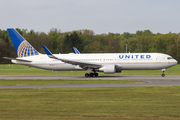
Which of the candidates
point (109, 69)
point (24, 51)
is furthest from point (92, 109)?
point (24, 51)

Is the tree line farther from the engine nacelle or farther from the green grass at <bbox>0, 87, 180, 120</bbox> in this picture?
the green grass at <bbox>0, 87, 180, 120</bbox>

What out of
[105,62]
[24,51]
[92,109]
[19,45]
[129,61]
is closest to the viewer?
[92,109]

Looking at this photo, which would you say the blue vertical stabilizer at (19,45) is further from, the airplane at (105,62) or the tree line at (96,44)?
the tree line at (96,44)

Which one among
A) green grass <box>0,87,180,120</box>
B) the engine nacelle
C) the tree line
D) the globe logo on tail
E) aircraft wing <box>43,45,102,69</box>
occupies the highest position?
the tree line

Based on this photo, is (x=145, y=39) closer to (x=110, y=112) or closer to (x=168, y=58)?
(x=168, y=58)

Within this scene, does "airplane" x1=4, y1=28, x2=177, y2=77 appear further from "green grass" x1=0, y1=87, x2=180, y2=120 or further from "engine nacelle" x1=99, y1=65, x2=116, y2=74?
"green grass" x1=0, y1=87, x2=180, y2=120

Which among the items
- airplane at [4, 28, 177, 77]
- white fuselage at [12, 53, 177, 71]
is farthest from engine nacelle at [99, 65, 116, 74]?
white fuselage at [12, 53, 177, 71]

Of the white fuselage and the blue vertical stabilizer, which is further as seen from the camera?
the blue vertical stabilizer

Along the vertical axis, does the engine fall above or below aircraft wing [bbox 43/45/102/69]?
below

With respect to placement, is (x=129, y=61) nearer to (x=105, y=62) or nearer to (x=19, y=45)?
(x=105, y=62)

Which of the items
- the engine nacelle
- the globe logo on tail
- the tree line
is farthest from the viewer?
the tree line

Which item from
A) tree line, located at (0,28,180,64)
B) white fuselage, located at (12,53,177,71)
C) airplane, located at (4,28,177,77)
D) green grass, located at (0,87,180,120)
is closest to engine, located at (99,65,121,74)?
airplane, located at (4,28,177,77)

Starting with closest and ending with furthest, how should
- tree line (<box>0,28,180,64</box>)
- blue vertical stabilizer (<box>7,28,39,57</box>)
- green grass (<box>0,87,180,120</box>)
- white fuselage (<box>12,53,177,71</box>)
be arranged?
green grass (<box>0,87,180,120</box>), white fuselage (<box>12,53,177,71</box>), blue vertical stabilizer (<box>7,28,39,57</box>), tree line (<box>0,28,180,64</box>)

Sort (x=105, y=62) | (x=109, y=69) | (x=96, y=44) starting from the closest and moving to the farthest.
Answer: (x=109, y=69), (x=105, y=62), (x=96, y=44)
